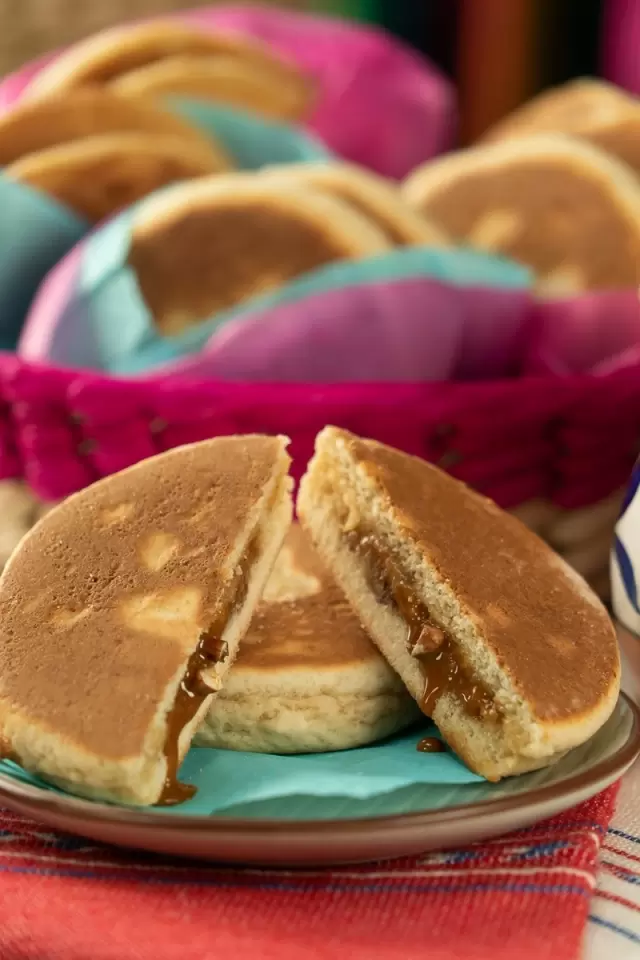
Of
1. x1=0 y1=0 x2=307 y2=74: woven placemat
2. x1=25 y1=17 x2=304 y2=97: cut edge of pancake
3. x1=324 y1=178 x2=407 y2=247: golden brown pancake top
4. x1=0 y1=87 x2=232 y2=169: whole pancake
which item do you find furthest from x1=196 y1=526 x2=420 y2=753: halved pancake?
x1=0 y1=0 x2=307 y2=74: woven placemat

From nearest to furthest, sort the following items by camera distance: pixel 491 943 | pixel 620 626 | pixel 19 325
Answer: pixel 491 943 < pixel 620 626 < pixel 19 325

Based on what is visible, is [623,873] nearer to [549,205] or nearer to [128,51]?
[549,205]

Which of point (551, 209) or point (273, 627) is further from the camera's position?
point (551, 209)

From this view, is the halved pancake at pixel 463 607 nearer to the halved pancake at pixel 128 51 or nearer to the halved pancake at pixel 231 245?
the halved pancake at pixel 231 245

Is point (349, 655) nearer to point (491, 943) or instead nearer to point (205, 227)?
point (491, 943)

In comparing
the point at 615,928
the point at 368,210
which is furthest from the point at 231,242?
the point at 615,928

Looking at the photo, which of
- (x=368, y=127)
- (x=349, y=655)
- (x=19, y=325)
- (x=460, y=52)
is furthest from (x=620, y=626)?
(x=460, y=52)
